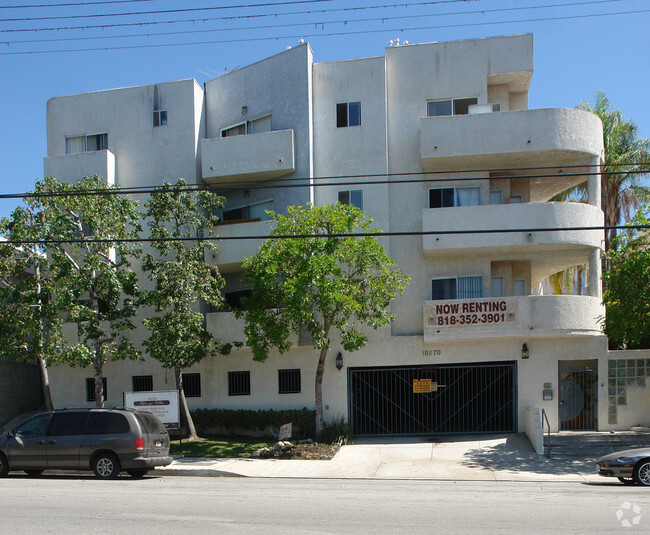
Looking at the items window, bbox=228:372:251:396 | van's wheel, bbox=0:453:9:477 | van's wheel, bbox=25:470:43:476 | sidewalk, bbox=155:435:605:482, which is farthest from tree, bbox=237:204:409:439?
van's wheel, bbox=0:453:9:477

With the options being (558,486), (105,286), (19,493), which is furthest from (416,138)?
(19,493)

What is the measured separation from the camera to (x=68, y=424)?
53.2 feet

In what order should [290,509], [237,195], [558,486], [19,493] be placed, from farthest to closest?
[237,195] < [558,486] < [19,493] < [290,509]

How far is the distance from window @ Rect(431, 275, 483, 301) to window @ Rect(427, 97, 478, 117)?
5.83 metres

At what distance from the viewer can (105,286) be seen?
851 inches

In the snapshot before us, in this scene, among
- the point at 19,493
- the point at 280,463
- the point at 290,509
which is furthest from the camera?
the point at 280,463

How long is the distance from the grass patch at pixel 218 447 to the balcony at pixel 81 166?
1007 centimetres

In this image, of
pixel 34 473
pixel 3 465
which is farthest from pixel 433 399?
pixel 3 465

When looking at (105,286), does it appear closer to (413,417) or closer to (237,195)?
(237,195)

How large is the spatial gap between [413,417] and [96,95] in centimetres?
1686

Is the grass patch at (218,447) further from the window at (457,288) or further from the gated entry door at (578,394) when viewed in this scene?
the gated entry door at (578,394)

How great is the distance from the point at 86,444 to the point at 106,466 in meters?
0.70

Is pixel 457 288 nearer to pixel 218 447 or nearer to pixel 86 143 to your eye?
pixel 218 447

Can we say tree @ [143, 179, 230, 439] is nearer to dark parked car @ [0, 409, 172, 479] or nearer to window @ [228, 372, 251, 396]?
window @ [228, 372, 251, 396]
